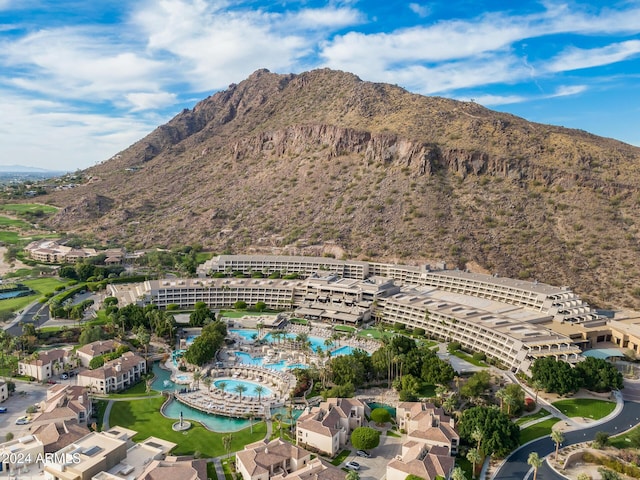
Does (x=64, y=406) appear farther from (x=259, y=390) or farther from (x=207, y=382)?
(x=259, y=390)

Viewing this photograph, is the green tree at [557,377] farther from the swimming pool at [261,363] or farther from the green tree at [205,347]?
the green tree at [205,347]

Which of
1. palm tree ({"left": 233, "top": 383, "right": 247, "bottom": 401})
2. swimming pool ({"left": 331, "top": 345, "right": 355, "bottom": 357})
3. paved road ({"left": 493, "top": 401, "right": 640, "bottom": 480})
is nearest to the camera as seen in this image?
paved road ({"left": 493, "top": 401, "right": 640, "bottom": 480})

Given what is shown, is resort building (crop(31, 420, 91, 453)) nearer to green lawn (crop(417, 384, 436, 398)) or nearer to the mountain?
green lawn (crop(417, 384, 436, 398))

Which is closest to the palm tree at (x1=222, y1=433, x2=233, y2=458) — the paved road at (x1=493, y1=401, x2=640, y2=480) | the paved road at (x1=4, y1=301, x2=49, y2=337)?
the paved road at (x1=493, y1=401, x2=640, y2=480)

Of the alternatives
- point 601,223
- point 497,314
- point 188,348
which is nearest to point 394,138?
point 601,223

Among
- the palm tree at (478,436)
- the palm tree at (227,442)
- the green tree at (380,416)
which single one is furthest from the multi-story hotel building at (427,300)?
the palm tree at (227,442)

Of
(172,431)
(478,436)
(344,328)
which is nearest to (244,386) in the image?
(172,431)

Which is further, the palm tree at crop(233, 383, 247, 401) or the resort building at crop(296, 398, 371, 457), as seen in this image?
the palm tree at crop(233, 383, 247, 401)
